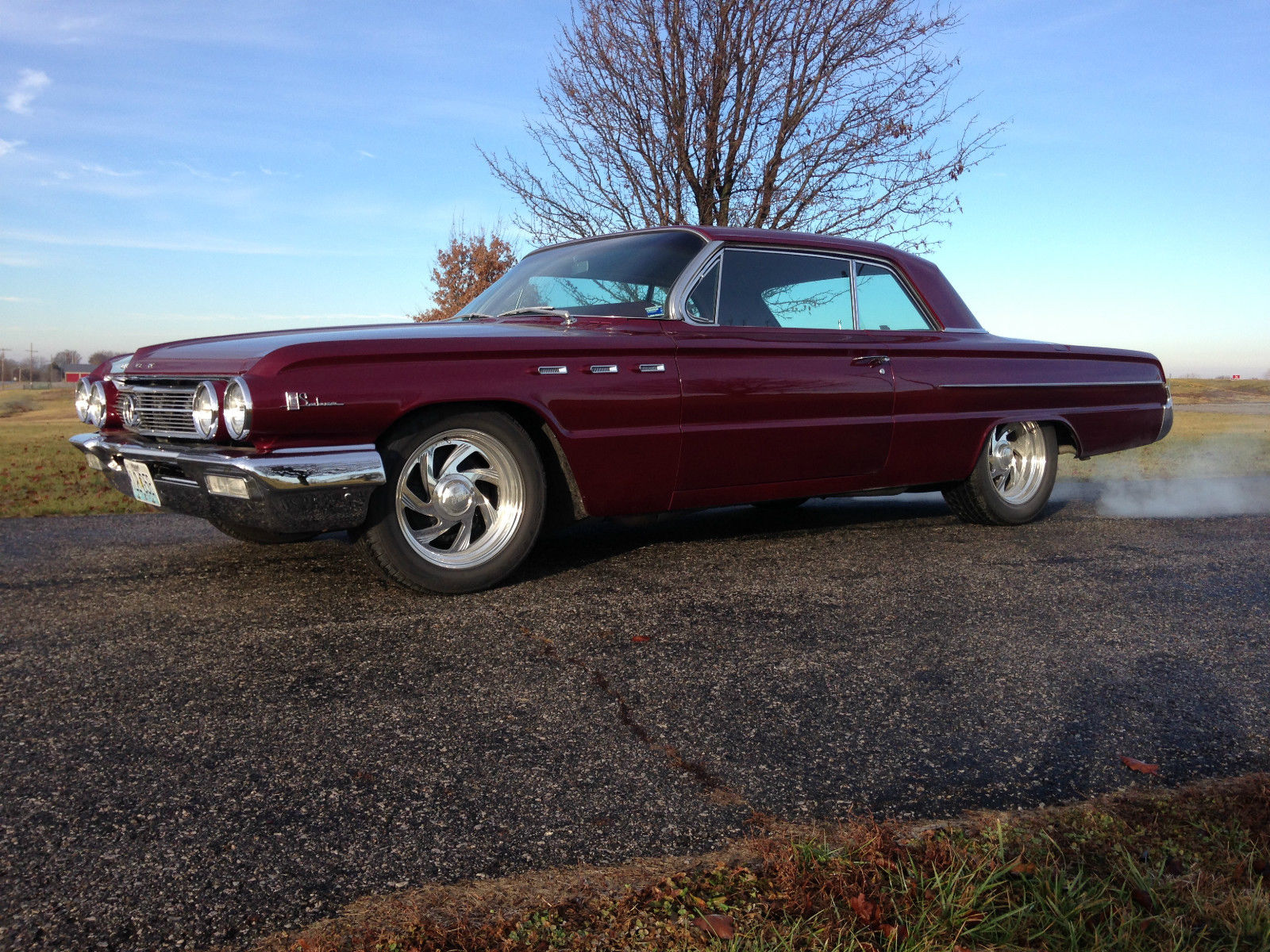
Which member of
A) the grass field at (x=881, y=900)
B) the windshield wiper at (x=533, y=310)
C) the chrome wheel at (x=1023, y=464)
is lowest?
the grass field at (x=881, y=900)

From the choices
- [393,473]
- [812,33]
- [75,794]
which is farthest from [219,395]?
[812,33]

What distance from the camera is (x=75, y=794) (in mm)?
2025

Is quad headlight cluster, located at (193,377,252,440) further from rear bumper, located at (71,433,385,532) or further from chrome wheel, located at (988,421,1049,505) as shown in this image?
chrome wheel, located at (988,421,1049,505)

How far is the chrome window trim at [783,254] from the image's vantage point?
439 cm

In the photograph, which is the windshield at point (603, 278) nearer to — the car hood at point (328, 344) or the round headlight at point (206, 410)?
the car hood at point (328, 344)

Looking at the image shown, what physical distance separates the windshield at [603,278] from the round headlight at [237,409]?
5.25ft

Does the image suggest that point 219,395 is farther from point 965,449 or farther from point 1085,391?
point 1085,391

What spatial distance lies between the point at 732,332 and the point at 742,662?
1.89 m

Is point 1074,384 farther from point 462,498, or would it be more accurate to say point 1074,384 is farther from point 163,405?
point 163,405

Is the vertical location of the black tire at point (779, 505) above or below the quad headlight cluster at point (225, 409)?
below

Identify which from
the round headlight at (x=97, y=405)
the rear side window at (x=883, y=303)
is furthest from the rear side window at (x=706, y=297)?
the round headlight at (x=97, y=405)

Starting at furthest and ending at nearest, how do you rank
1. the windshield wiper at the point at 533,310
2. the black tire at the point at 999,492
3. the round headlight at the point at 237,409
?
1. the black tire at the point at 999,492
2. the windshield wiper at the point at 533,310
3. the round headlight at the point at 237,409


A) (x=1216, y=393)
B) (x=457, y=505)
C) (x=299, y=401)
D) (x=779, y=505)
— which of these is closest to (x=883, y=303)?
(x=779, y=505)

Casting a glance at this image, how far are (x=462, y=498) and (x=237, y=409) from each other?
0.88 meters
